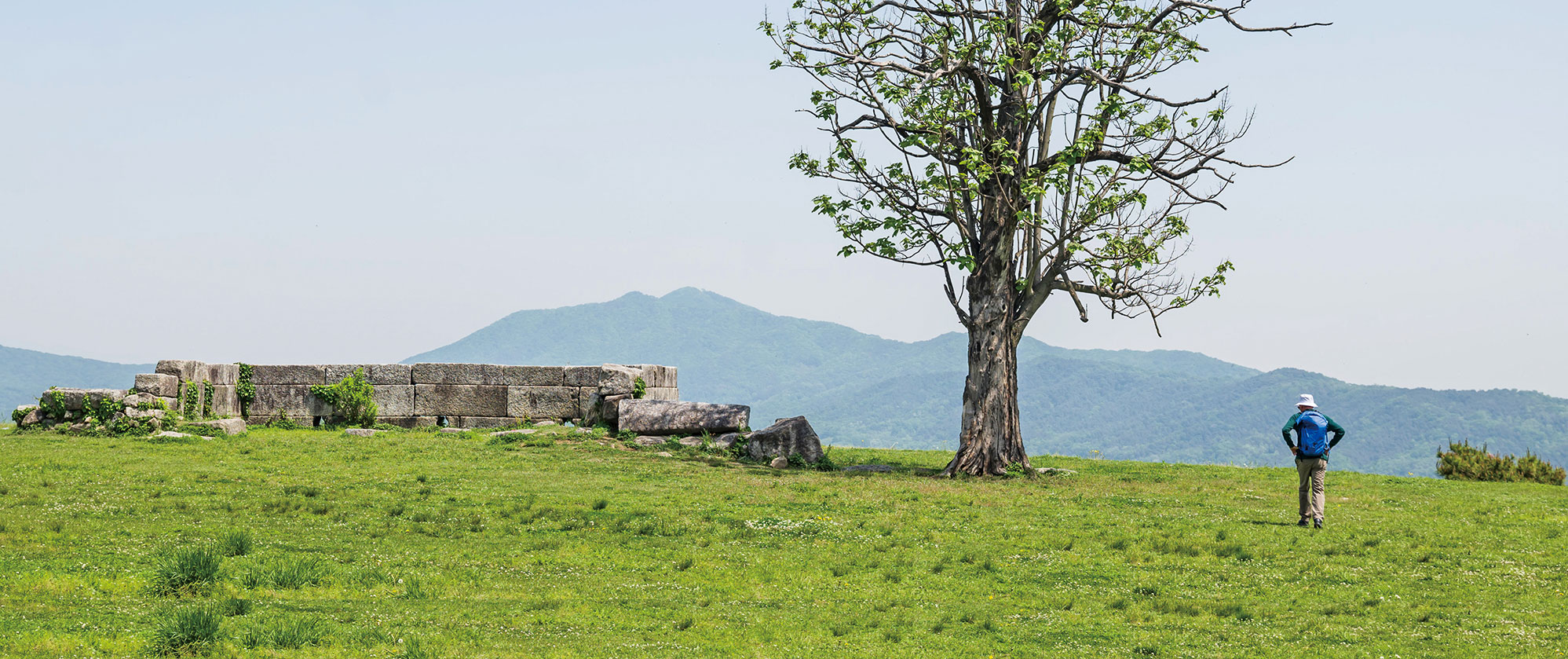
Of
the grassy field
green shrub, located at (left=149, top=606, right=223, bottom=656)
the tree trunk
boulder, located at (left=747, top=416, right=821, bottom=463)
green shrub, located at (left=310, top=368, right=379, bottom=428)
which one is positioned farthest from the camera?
green shrub, located at (left=310, top=368, right=379, bottom=428)

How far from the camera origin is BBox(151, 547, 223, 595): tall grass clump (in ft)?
34.2

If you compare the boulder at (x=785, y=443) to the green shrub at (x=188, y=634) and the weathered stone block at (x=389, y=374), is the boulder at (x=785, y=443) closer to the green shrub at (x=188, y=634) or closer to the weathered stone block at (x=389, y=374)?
the weathered stone block at (x=389, y=374)

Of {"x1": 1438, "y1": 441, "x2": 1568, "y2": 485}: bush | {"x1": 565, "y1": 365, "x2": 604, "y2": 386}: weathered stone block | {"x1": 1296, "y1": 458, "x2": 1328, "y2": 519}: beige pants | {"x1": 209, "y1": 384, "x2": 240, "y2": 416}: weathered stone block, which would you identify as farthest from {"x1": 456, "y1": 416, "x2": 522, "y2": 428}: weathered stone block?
{"x1": 1438, "y1": 441, "x2": 1568, "y2": 485}: bush

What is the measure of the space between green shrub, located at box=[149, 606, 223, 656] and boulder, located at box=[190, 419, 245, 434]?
2102 cm

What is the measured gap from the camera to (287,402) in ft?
105

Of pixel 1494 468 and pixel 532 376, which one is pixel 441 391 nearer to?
pixel 532 376

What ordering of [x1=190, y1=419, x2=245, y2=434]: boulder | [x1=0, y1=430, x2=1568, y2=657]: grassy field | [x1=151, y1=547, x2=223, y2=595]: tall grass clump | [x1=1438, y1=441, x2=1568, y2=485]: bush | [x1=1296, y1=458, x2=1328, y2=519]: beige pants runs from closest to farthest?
1. [x1=0, y1=430, x2=1568, y2=657]: grassy field
2. [x1=151, y1=547, x2=223, y2=595]: tall grass clump
3. [x1=1296, y1=458, x2=1328, y2=519]: beige pants
4. [x1=190, y1=419, x2=245, y2=434]: boulder
5. [x1=1438, y1=441, x2=1568, y2=485]: bush

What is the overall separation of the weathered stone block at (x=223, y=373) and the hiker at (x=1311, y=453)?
89.0 feet

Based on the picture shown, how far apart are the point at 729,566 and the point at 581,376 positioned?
20.5 meters

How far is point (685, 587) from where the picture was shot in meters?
11.8

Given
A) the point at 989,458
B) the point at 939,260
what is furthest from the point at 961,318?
the point at 989,458

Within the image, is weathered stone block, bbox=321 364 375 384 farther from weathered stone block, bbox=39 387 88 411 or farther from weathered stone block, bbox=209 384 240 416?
weathered stone block, bbox=39 387 88 411

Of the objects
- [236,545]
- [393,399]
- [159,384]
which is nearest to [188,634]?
[236,545]

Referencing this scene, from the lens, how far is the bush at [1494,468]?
28797 mm
